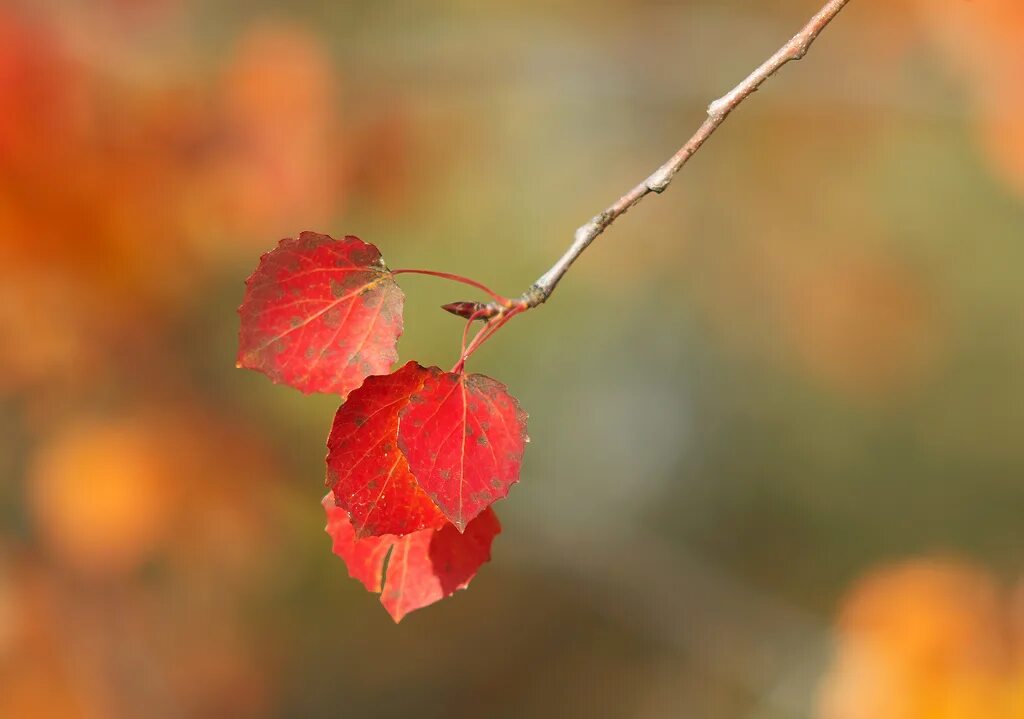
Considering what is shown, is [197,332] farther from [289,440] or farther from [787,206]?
[787,206]

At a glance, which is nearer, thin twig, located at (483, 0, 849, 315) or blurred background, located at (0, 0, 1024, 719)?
thin twig, located at (483, 0, 849, 315)

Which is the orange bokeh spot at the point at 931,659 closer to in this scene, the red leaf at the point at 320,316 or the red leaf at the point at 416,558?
the red leaf at the point at 416,558

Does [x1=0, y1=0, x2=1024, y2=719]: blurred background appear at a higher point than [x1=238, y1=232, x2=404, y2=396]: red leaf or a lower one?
higher

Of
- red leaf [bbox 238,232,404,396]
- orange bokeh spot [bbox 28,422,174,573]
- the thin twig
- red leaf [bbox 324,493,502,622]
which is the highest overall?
orange bokeh spot [bbox 28,422,174,573]

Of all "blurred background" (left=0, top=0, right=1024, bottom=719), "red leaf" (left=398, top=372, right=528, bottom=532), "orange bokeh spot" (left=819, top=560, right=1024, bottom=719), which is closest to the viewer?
"red leaf" (left=398, top=372, right=528, bottom=532)

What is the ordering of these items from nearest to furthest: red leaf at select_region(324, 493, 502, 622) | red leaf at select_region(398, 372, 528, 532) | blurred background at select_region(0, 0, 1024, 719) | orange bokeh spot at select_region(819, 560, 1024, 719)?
red leaf at select_region(398, 372, 528, 532)
red leaf at select_region(324, 493, 502, 622)
orange bokeh spot at select_region(819, 560, 1024, 719)
blurred background at select_region(0, 0, 1024, 719)

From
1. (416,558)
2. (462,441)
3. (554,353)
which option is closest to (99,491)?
(554,353)

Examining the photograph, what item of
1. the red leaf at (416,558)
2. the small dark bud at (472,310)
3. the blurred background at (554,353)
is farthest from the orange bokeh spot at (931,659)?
the small dark bud at (472,310)

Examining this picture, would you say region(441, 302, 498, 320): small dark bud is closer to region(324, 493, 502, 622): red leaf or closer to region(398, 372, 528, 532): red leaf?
region(398, 372, 528, 532): red leaf

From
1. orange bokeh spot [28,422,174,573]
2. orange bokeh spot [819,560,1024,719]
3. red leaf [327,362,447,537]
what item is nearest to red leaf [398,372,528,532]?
red leaf [327,362,447,537]
